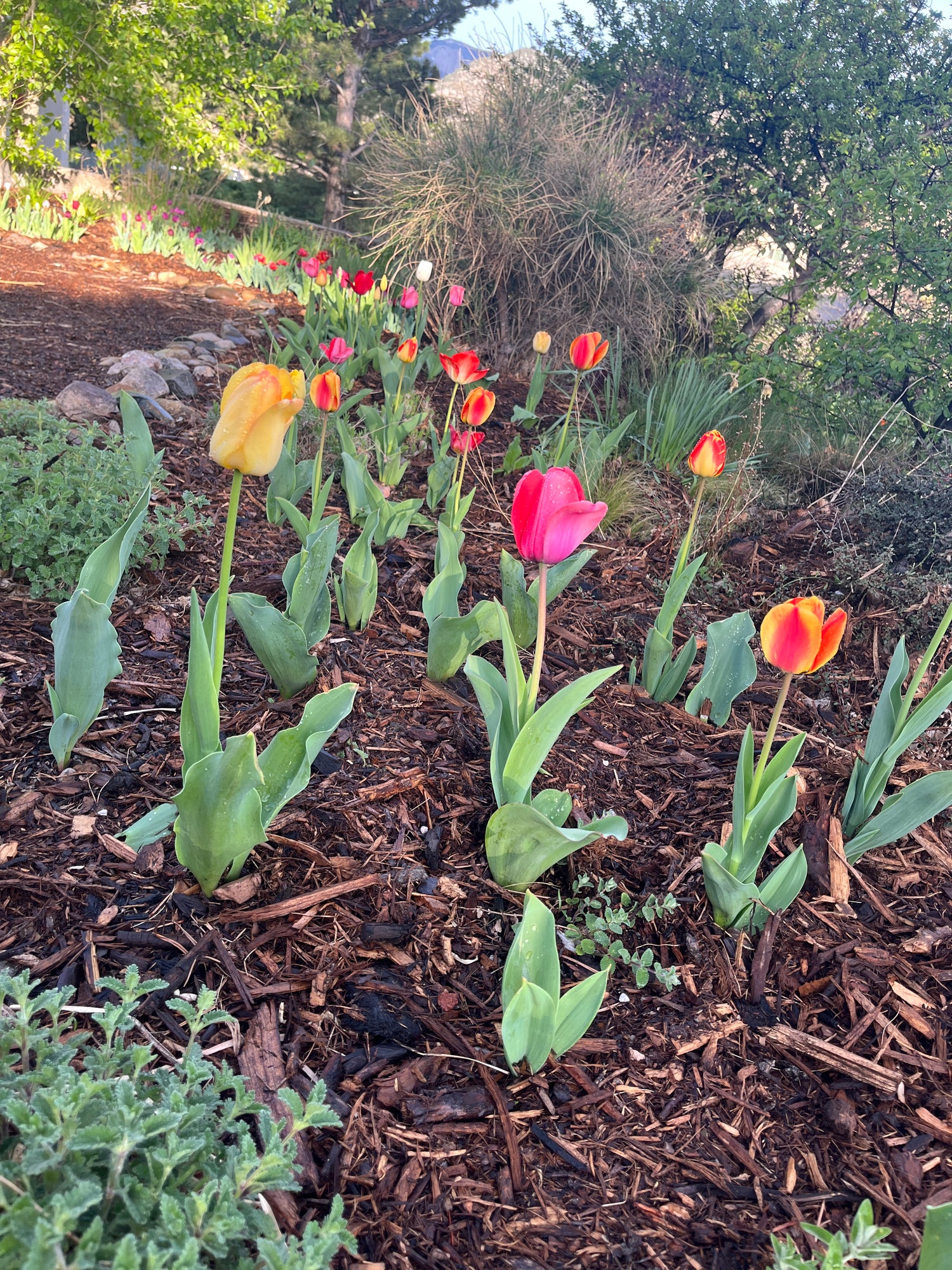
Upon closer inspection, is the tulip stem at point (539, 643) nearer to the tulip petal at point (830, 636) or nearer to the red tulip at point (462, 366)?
the tulip petal at point (830, 636)

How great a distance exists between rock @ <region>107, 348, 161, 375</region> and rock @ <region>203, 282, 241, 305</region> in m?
2.25

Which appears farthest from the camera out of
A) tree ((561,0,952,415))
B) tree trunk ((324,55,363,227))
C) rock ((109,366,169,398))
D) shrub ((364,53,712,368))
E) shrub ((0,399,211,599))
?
tree trunk ((324,55,363,227))

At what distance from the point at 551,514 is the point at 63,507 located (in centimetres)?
138

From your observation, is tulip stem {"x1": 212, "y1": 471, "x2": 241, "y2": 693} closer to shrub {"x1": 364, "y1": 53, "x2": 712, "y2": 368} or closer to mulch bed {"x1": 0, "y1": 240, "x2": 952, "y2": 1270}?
mulch bed {"x1": 0, "y1": 240, "x2": 952, "y2": 1270}

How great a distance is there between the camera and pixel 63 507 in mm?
2172

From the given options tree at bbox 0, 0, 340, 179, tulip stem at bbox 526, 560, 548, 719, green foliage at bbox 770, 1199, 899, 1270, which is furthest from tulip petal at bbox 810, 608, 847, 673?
tree at bbox 0, 0, 340, 179

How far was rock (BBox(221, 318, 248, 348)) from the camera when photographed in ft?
15.9

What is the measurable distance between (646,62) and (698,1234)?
10.4 m

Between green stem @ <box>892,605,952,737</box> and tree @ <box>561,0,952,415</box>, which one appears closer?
green stem @ <box>892,605,952,737</box>

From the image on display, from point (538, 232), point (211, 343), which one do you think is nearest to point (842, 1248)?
point (211, 343)

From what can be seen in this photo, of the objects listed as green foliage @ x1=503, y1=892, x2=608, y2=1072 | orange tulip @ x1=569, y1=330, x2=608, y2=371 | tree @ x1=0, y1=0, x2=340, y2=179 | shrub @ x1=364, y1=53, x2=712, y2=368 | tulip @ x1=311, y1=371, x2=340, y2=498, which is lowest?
green foliage @ x1=503, y1=892, x2=608, y2=1072

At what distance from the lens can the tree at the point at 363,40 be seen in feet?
45.2

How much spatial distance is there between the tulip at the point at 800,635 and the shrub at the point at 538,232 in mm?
4123

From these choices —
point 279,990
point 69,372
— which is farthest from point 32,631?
point 69,372
